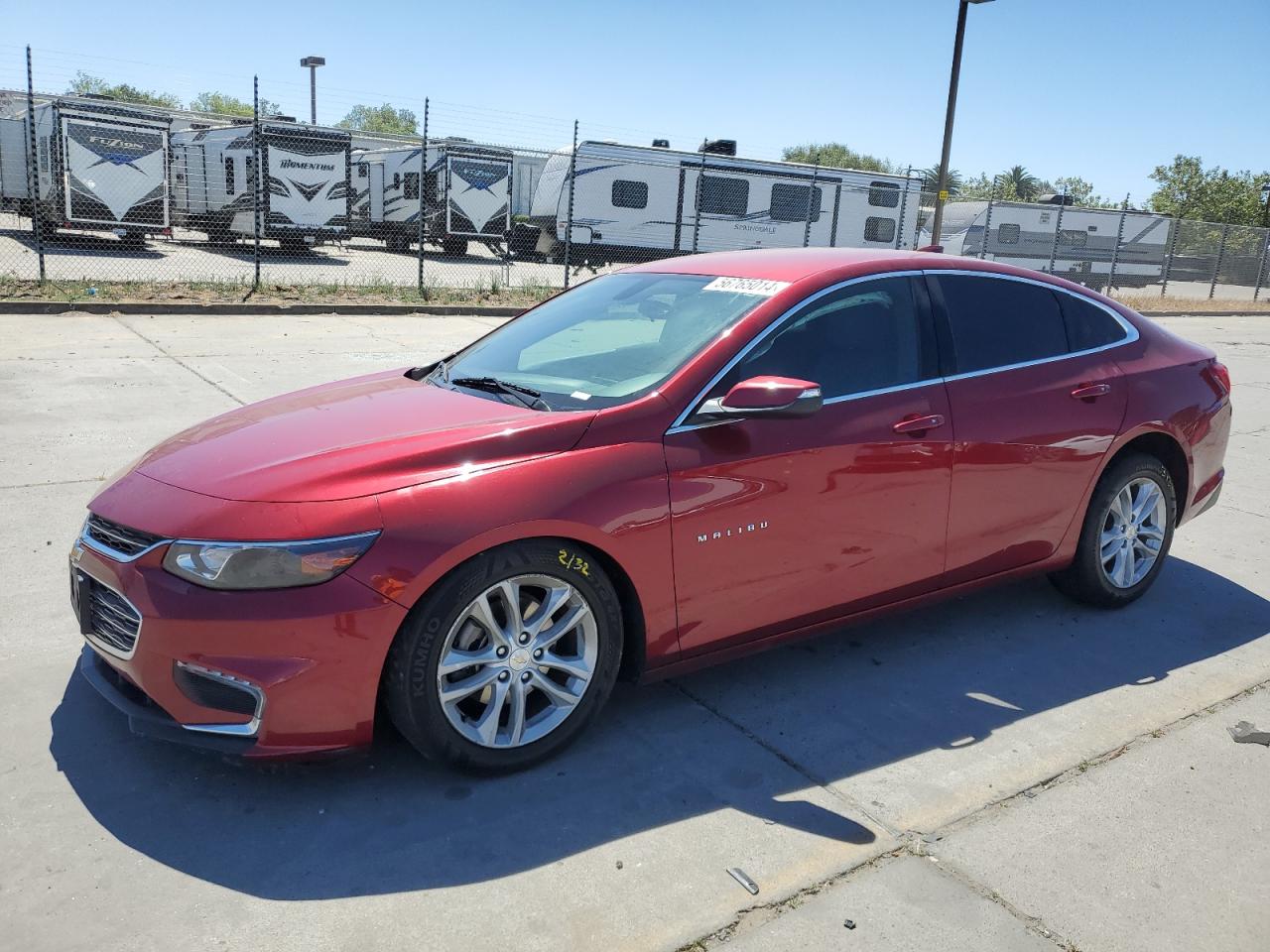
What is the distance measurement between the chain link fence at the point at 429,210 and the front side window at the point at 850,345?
12.7 metres

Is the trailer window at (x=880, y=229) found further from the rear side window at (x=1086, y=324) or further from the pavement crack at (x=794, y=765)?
the pavement crack at (x=794, y=765)

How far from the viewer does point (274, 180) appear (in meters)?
22.0

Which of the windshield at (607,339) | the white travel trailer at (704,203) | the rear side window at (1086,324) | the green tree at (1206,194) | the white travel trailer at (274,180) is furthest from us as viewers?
the green tree at (1206,194)

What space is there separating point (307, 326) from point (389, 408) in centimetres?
965

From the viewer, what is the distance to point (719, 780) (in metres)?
3.13

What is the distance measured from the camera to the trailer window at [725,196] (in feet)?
82.1

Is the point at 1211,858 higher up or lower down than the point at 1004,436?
lower down

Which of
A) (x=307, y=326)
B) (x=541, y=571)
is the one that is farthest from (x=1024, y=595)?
(x=307, y=326)

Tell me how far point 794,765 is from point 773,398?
1.19 meters

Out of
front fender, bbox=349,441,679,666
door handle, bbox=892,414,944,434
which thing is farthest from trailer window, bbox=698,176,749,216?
front fender, bbox=349,441,679,666

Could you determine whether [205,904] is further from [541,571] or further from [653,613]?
[653,613]

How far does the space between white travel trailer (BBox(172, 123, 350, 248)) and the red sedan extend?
1998 cm

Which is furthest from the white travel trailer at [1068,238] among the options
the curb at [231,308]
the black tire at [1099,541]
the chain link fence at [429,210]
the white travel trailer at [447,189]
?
the black tire at [1099,541]

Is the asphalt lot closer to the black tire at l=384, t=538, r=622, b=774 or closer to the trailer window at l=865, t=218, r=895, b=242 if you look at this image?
the black tire at l=384, t=538, r=622, b=774
